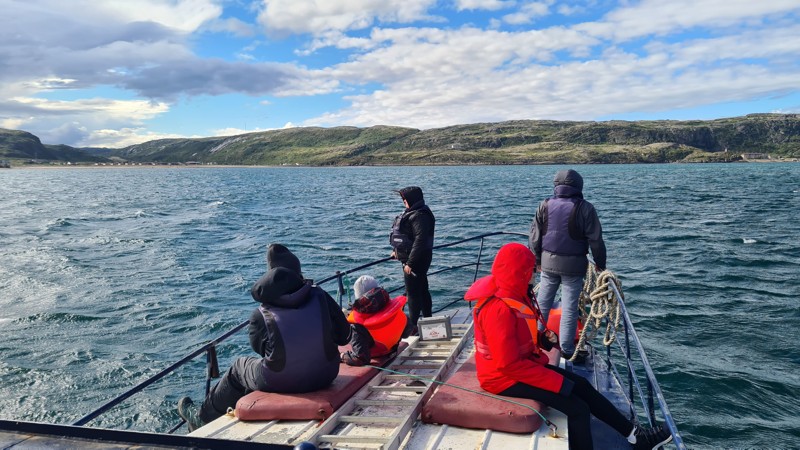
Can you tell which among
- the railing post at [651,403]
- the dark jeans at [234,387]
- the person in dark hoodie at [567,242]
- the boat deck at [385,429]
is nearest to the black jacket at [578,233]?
the person in dark hoodie at [567,242]

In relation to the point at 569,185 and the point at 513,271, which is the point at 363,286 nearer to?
the point at 513,271

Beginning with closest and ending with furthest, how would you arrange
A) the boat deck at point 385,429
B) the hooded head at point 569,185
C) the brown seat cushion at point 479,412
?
the boat deck at point 385,429 → the brown seat cushion at point 479,412 → the hooded head at point 569,185

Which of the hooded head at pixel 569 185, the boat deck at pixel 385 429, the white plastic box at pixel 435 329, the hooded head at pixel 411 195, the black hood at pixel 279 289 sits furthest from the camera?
the hooded head at pixel 411 195

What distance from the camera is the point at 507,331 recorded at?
16.5 ft

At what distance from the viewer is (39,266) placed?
23953 millimetres

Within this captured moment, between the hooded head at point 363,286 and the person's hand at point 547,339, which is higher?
the hooded head at point 363,286

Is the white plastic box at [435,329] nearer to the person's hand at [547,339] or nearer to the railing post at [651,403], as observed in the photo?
the person's hand at [547,339]

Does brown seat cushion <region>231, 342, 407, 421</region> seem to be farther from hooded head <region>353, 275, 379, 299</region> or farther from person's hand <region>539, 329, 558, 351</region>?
person's hand <region>539, 329, 558, 351</region>

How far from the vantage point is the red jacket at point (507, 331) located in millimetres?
5043

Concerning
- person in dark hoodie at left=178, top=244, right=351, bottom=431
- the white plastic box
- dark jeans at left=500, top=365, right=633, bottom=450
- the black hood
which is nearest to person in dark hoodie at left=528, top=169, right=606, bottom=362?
the white plastic box

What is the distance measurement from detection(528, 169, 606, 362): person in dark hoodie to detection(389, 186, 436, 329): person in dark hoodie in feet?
6.19

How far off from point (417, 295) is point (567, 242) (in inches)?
116

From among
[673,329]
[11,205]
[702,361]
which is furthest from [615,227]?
[11,205]

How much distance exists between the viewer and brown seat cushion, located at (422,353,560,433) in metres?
4.98
